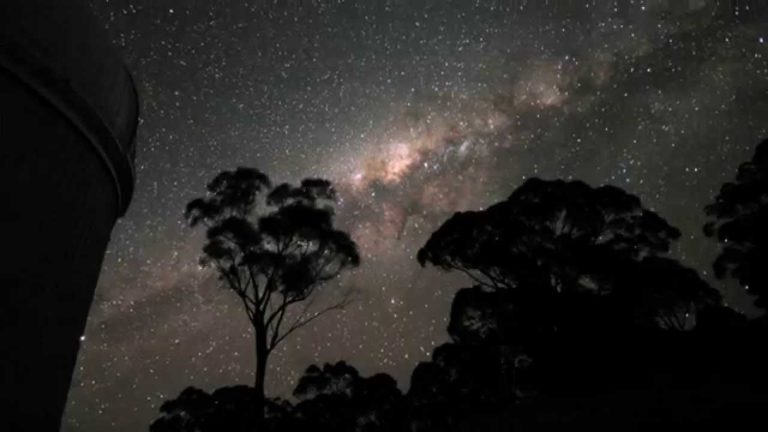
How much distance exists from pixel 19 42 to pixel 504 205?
14.7m

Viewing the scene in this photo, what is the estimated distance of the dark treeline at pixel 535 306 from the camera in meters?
17.4

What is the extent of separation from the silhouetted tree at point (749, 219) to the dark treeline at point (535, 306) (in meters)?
0.04

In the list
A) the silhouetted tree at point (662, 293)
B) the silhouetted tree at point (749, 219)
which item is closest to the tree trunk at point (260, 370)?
the silhouetted tree at point (662, 293)

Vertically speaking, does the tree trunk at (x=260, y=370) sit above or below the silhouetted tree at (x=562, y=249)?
below

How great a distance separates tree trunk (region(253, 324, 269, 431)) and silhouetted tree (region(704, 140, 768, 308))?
14.9 m

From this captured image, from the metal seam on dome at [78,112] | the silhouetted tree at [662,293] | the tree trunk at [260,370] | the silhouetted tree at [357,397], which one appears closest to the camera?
the metal seam on dome at [78,112]

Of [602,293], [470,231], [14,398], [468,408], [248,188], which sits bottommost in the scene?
[14,398]

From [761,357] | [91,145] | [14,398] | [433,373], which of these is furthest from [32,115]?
[433,373]

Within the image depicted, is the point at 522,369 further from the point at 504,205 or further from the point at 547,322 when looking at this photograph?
the point at 504,205

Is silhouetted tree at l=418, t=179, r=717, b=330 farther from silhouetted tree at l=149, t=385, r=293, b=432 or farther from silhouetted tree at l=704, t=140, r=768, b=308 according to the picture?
silhouetted tree at l=149, t=385, r=293, b=432

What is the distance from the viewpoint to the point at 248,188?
19203mm

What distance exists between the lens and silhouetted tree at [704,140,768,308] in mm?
19406

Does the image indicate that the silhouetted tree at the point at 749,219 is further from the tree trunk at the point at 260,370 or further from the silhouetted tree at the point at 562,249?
the tree trunk at the point at 260,370

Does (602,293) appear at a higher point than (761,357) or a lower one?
higher
